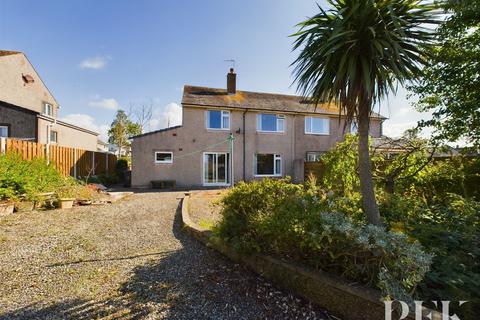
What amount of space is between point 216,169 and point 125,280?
43.5 feet

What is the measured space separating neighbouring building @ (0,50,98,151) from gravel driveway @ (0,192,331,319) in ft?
38.5

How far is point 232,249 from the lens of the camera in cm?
402

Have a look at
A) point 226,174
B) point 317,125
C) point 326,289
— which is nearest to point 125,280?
point 326,289

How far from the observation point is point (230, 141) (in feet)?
53.6

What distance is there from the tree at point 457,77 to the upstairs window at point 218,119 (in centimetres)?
1245

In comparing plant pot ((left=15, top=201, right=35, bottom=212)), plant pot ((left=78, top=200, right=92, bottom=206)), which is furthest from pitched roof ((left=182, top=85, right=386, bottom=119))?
plant pot ((left=15, top=201, right=35, bottom=212))

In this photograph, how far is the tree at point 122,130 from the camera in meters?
31.7

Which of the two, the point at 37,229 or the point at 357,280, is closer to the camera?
the point at 357,280

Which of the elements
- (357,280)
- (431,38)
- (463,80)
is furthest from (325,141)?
(357,280)

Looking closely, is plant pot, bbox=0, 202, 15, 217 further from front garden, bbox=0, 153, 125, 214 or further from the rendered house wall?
the rendered house wall

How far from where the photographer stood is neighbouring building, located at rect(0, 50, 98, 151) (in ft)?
47.2

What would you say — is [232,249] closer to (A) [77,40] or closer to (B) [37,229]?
(B) [37,229]

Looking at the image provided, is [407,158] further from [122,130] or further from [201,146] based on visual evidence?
[122,130]

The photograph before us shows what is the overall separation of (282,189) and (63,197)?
8.16 meters
